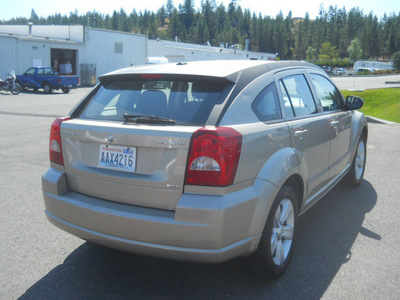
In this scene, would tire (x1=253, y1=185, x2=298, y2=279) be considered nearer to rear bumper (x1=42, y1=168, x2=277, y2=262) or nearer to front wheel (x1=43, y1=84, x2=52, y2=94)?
rear bumper (x1=42, y1=168, x2=277, y2=262)

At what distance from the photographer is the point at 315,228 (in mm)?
4438

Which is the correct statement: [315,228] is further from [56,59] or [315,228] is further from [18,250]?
[56,59]

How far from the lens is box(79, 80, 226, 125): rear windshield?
2971 millimetres

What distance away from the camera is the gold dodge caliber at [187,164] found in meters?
2.74

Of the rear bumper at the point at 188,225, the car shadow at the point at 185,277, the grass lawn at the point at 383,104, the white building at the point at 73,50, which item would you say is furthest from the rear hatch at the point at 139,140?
the white building at the point at 73,50

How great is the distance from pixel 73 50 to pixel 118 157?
39.7 m

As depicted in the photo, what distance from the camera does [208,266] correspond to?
3555 mm

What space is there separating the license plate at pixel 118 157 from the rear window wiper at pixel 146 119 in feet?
0.73

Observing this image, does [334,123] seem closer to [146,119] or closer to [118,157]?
[146,119]

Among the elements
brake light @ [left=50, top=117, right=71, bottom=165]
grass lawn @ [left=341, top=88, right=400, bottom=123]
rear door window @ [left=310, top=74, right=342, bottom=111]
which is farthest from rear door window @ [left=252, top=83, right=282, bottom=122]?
grass lawn @ [left=341, top=88, right=400, bottom=123]

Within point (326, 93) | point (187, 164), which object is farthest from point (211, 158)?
point (326, 93)

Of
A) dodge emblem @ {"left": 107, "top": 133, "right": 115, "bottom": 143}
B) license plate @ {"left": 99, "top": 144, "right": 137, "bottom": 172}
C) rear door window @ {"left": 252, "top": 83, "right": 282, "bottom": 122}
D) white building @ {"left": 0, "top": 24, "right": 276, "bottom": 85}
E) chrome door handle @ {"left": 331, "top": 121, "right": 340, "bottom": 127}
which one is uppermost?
white building @ {"left": 0, "top": 24, "right": 276, "bottom": 85}

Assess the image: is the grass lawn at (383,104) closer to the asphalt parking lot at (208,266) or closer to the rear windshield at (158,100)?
the asphalt parking lot at (208,266)

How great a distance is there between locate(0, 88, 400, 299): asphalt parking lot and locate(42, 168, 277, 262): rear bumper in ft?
1.46
